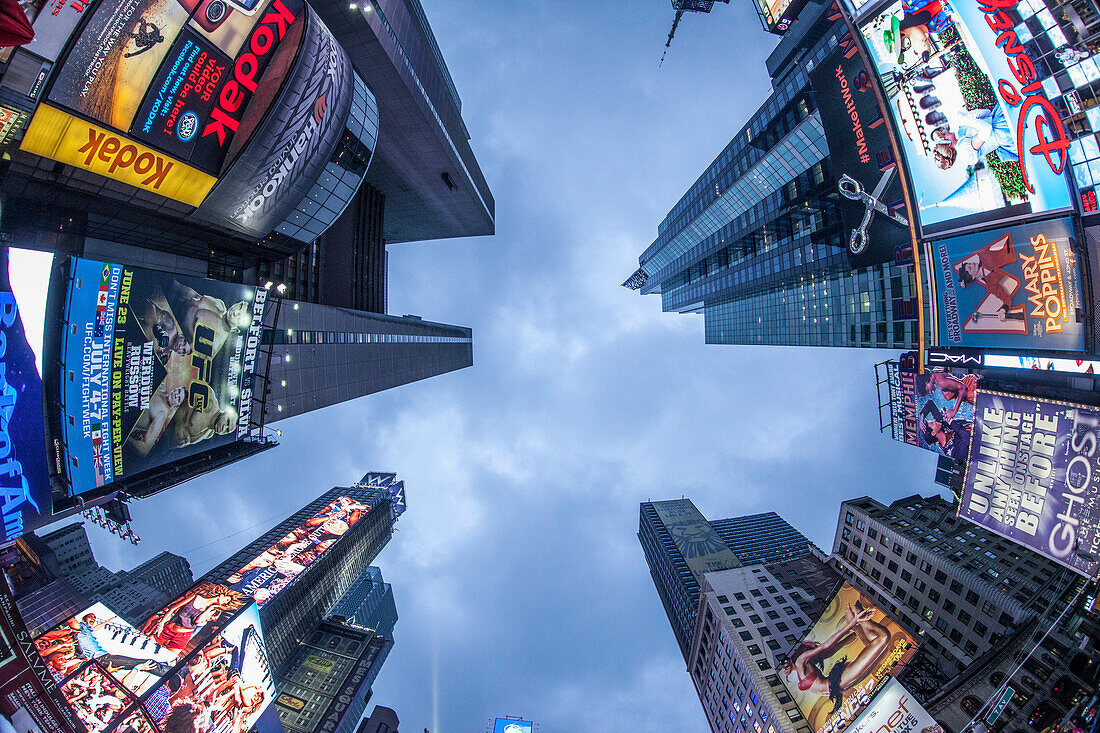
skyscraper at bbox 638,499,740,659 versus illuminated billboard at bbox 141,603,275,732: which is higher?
illuminated billboard at bbox 141,603,275,732

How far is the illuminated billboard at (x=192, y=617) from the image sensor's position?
3297 cm

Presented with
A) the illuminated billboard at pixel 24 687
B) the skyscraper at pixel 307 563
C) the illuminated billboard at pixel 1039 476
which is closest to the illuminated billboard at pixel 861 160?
the illuminated billboard at pixel 1039 476

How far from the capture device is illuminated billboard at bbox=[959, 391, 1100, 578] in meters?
16.3

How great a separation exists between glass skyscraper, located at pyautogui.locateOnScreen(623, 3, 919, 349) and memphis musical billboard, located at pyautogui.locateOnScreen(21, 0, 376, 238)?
42.7 m

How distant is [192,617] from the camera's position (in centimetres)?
3997

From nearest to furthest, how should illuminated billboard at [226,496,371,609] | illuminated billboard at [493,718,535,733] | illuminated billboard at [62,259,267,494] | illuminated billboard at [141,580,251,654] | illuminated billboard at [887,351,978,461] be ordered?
1. illuminated billboard at [62,259,267,494]
2. illuminated billboard at [887,351,978,461]
3. illuminated billboard at [141,580,251,654]
4. illuminated billboard at [493,718,535,733]
5. illuminated billboard at [226,496,371,609]

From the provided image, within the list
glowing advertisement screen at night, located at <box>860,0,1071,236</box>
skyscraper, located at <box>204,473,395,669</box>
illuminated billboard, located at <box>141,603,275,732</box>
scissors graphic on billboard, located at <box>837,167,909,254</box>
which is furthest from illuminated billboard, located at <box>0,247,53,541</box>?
skyscraper, located at <box>204,473,395,669</box>

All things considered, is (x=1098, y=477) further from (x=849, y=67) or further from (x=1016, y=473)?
(x=849, y=67)

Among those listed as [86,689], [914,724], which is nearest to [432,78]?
[86,689]

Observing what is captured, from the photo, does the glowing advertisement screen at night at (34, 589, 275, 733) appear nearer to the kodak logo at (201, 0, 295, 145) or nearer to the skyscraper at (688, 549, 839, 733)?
the kodak logo at (201, 0, 295, 145)

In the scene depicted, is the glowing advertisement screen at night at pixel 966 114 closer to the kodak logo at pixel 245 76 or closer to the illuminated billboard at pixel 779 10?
the kodak logo at pixel 245 76

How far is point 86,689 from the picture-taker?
22.7 metres

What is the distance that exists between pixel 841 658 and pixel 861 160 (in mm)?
36901

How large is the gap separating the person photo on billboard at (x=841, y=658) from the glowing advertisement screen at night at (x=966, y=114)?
96.0ft
